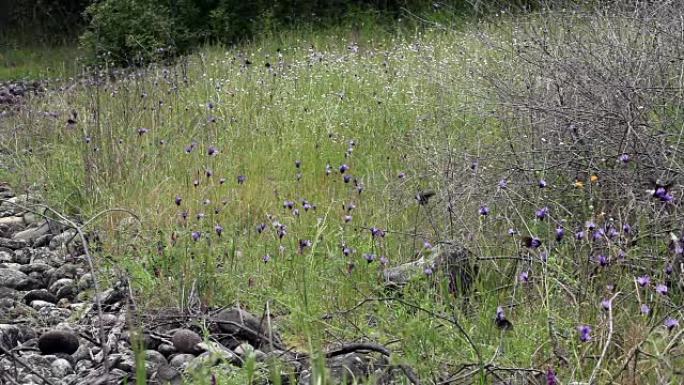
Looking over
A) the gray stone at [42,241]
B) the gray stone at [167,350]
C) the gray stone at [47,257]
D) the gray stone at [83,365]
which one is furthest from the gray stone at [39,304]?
the gray stone at [42,241]

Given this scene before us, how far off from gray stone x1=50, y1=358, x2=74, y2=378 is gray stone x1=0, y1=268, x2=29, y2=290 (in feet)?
3.51

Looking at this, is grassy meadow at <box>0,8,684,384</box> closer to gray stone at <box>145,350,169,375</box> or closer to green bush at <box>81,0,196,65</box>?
gray stone at <box>145,350,169,375</box>

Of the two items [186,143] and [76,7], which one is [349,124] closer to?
[186,143]

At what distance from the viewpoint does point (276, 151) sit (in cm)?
579

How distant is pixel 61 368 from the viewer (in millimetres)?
3127

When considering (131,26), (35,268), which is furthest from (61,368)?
(131,26)

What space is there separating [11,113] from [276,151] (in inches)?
154

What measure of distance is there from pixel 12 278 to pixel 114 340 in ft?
3.54

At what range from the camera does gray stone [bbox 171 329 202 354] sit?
10.5ft

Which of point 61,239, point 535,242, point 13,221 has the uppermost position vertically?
point 535,242

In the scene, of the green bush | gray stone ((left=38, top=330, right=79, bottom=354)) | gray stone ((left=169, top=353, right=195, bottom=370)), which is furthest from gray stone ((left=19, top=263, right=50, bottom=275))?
the green bush

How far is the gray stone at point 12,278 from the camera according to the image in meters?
4.11

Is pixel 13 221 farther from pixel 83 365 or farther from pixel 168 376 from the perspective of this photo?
pixel 168 376

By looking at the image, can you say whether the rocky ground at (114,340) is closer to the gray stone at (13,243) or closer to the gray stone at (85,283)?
the gray stone at (85,283)
